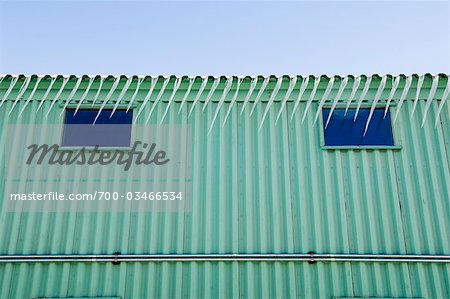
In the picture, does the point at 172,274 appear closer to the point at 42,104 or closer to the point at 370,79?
the point at 42,104

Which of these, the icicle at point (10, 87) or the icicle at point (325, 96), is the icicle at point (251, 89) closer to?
the icicle at point (325, 96)

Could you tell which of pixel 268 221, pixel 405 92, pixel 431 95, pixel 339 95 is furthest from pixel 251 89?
pixel 431 95

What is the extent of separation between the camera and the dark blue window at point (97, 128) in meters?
6.04

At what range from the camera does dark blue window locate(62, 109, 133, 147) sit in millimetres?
6043

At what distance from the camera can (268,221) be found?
18.3ft

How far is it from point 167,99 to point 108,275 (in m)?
2.58

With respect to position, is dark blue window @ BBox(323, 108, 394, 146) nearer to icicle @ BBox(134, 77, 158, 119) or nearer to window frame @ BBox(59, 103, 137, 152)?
icicle @ BBox(134, 77, 158, 119)

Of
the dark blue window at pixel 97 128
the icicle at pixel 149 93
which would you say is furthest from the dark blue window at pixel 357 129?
the dark blue window at pixel 97 128

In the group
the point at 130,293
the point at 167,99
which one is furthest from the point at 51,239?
the point at 167,99

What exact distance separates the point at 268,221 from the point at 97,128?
9.28ft

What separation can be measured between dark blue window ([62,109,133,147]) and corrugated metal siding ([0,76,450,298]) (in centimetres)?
20

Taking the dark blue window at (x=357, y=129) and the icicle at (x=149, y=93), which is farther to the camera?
the icicle at (x=149, y=93)

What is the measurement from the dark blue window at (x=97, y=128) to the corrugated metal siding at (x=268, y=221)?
0.67ft

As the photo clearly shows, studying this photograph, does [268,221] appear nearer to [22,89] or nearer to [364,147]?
[364,147]
